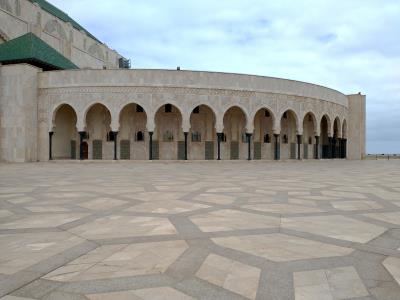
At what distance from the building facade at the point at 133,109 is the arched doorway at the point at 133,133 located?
82mm

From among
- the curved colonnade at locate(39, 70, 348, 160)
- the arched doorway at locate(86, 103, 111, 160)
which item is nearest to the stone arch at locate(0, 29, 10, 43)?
the curved colonnade at locate(39, 70, 348, 160)

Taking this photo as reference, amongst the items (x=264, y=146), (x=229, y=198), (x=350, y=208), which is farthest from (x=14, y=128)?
(x=350, y=208)

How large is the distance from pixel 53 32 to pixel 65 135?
1368 cm

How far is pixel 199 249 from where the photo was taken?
3.62 meters

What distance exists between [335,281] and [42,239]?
326 cm

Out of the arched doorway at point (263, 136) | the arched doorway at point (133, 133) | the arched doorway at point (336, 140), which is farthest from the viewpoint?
the arched doorway at point (336, 140)

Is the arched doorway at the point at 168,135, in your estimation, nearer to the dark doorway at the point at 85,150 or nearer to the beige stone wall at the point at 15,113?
the dark doorway at the point at 85,150

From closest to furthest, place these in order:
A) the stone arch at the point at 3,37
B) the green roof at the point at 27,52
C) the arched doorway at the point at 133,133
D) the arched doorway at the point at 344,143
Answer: the green roof at the point at 27,52, the arched doorway at the point at 133,133, the stone arch at the point at 3,37, the arched doorway at the point at 344,143

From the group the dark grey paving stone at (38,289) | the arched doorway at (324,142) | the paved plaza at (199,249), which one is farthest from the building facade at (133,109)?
the dark grey paving stone at (38,289)

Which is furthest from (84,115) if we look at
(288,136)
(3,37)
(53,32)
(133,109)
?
(288,136)

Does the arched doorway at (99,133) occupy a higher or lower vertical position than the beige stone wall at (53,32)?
lower

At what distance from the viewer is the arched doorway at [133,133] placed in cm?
2770

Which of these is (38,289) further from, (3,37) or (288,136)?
(3,37)

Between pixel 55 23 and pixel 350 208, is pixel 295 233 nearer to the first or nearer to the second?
pixel 350 208
